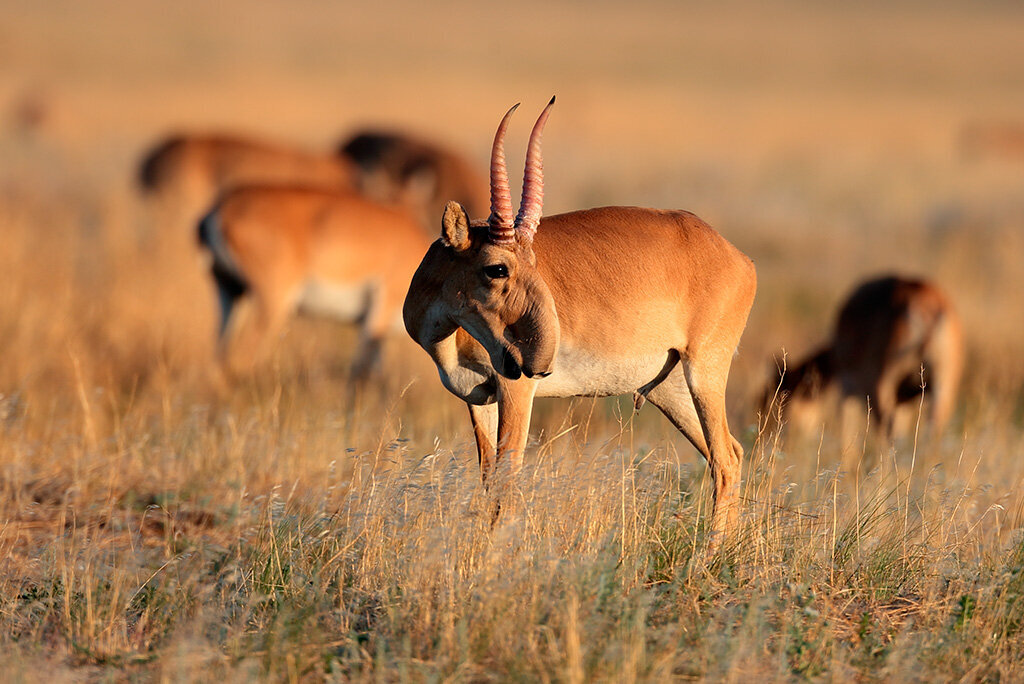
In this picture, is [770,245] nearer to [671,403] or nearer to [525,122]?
[671,403]

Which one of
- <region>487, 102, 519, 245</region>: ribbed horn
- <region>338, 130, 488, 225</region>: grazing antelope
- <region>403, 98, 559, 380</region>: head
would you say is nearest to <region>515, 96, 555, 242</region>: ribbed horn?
<region>403, 98, 559, 380</region>: head

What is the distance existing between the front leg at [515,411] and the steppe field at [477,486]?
15 cm

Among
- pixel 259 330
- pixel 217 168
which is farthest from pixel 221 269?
pixel 217 168

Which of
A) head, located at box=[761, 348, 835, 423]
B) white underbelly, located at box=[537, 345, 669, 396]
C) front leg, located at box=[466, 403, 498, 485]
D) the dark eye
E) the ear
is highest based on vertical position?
the ear

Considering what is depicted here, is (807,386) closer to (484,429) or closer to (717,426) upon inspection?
(717,426)

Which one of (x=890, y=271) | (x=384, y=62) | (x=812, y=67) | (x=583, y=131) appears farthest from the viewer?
(x=812, y=67)

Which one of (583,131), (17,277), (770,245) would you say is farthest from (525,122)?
(17,277)

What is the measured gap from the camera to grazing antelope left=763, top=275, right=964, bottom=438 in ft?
32.5

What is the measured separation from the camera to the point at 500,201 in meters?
4.88

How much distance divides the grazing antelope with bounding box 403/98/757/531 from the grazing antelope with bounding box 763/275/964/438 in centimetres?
386

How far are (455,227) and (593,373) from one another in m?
1.01

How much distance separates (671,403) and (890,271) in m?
12.4

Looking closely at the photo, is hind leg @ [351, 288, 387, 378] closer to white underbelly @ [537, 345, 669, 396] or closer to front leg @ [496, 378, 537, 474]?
white underbelly @ [537, 345, 669, 396]

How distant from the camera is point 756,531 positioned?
17.3ft
